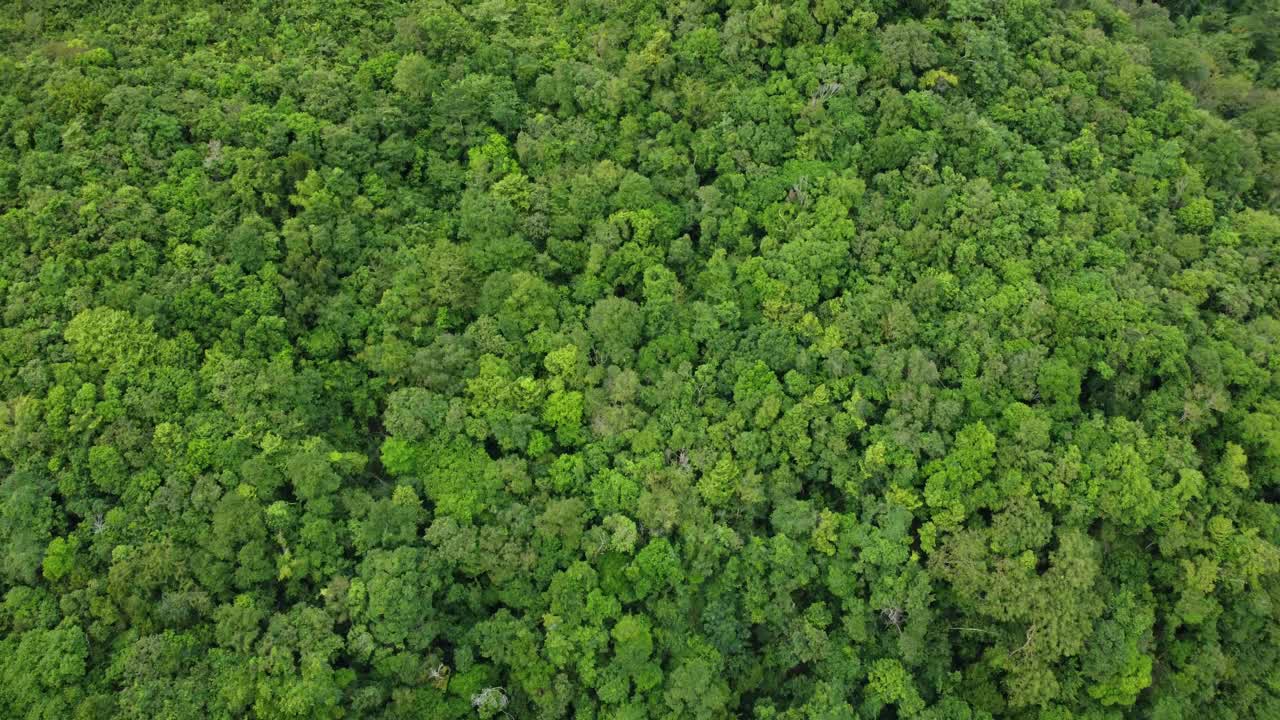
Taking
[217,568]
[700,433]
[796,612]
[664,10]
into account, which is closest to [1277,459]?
[796,612]

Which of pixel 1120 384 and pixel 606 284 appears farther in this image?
pixel 606 284

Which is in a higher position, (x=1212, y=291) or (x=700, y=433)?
(x=1212, y=291)

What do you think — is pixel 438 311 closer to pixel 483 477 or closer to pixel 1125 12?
pixel 483 477

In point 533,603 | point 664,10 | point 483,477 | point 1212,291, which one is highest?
point 664,10

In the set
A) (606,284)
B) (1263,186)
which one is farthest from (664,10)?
(1263,186)

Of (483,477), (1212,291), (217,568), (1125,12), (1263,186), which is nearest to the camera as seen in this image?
(217,568)

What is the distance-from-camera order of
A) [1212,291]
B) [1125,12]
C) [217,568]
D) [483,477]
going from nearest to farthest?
[217,568], [483,477], [1212,291], [1125,12]
